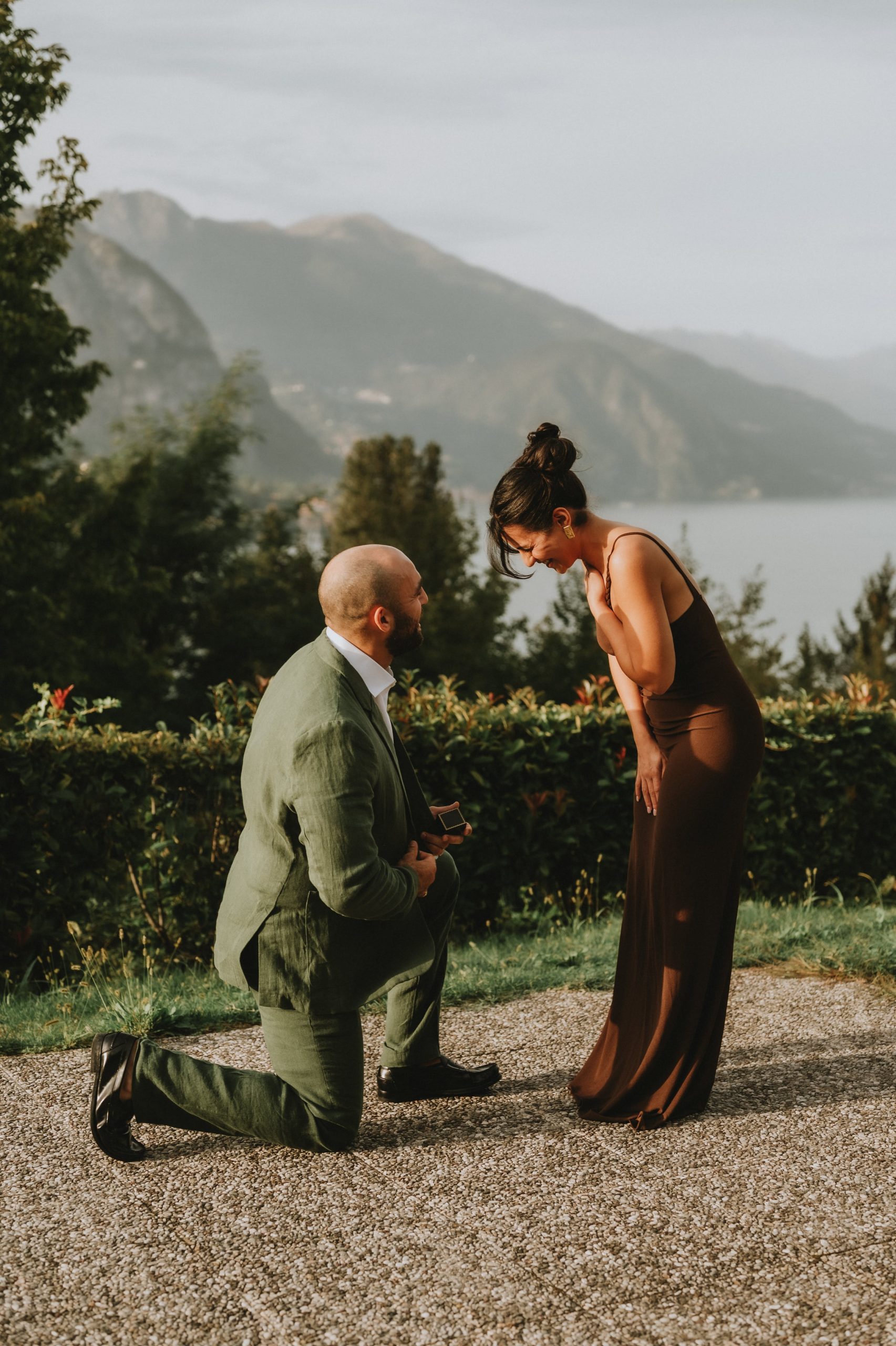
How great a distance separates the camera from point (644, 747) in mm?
3572

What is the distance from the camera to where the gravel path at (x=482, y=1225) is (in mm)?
2445

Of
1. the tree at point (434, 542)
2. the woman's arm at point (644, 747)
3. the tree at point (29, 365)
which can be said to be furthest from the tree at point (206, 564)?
the woman's arm at point (644, 747)

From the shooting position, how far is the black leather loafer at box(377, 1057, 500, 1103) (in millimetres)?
3602

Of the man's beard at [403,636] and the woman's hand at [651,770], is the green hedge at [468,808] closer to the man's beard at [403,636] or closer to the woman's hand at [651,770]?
the woman's hand at [651,770]

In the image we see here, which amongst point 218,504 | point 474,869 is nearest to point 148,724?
point 218,504

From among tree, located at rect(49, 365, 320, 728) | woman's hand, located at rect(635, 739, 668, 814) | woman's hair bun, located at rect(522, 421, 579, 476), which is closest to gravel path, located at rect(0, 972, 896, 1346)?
woman's hand, located at rect(635, 739, 668, 814)

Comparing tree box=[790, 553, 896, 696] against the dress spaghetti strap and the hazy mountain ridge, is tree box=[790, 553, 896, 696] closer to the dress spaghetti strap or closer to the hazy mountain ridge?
the dress spaghetti strap

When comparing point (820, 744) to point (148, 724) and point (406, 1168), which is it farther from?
point (148, 724)

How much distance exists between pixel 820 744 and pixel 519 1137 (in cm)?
384

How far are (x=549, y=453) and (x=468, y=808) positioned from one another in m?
2.88

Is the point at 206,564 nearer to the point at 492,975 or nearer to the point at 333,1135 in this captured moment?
the point at 492,975

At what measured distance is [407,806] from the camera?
343cm

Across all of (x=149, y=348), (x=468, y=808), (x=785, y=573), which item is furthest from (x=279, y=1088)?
(x=149, y=348)

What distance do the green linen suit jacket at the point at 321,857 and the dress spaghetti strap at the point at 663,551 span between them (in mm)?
783
